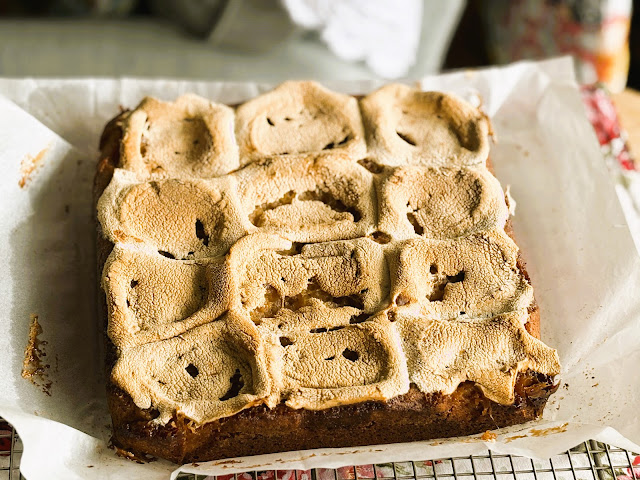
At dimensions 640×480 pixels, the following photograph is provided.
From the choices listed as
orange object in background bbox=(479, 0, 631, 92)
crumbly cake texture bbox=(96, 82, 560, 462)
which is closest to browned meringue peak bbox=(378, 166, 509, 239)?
crumbly cake texture bbox=(96, 82, 560, 462)

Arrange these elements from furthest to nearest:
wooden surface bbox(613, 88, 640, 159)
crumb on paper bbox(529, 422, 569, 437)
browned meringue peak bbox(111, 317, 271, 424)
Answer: wooden surface bbox(613, 88, 640, 159), crumb on paper bbox(529, 422, 569, 437), browned meringue peak bbox(111, 317, 271, 424)

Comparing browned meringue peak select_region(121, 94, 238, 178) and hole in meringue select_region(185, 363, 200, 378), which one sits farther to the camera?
browned meringue peak select_region(121, 94, 238, 178)

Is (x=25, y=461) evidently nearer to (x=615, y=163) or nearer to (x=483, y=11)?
(x=615, y=163)

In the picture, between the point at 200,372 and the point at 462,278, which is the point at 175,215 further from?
the point at 462,278

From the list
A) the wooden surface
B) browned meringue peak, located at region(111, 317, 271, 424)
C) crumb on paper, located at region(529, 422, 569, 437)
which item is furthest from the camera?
the wooden surface

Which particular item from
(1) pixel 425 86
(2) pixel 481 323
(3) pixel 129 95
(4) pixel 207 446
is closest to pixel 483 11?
(1) pixel 425 86

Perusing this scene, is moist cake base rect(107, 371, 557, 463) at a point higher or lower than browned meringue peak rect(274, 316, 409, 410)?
lower

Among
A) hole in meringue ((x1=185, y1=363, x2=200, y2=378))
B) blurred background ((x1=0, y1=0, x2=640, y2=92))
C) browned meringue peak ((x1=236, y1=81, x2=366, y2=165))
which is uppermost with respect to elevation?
browned meringue peak ((x1=236, y1=81, x2=366, y2=165))

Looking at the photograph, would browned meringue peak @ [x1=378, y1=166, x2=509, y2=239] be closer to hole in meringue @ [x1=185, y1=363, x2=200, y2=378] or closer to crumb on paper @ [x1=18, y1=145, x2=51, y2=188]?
hole in meringue @ [x1=185, y1=363, x2=200, y2=378]
